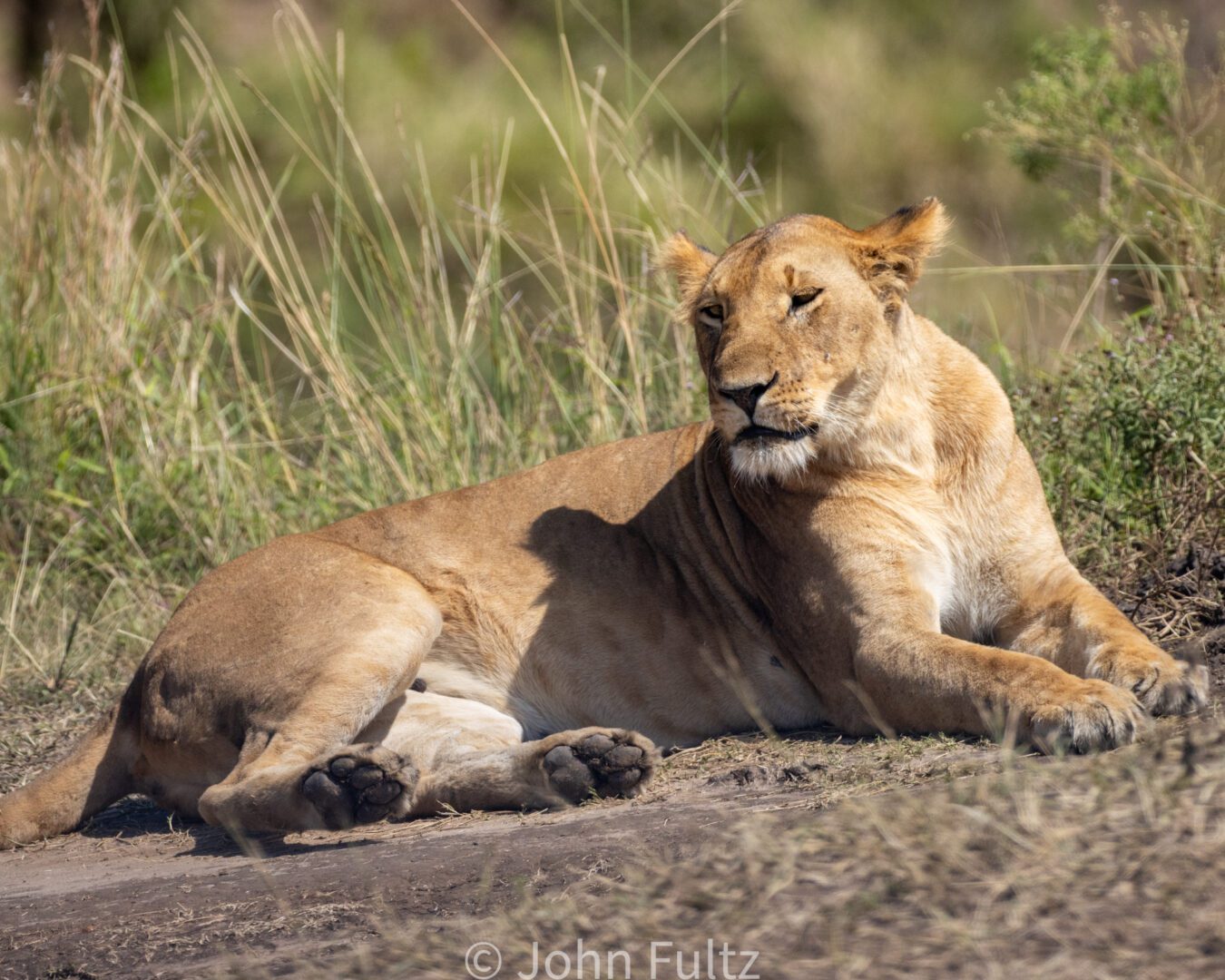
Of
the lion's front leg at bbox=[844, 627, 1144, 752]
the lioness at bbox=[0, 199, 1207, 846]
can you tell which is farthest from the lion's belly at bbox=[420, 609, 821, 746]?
the lion's front leg at bbox=[844, 627, 1144, 752]

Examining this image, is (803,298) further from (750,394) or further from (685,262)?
(685,262)

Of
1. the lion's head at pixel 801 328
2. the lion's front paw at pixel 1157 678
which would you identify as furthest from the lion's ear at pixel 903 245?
the lion's front paw at pixel 1157 678

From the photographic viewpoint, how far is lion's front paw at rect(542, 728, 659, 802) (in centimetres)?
346

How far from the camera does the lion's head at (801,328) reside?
12.2 feet

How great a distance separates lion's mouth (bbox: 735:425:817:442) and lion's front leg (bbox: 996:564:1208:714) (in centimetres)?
71

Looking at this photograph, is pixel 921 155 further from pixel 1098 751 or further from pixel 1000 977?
pixel 1000 977

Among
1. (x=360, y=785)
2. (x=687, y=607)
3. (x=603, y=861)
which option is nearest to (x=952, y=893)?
(x=603, y=861)

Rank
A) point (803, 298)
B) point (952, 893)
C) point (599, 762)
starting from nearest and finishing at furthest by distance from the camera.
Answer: point (952, 893), point (599, 762), point (803, 298)

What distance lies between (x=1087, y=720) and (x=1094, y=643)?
0.51m

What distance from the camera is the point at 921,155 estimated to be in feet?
52.4

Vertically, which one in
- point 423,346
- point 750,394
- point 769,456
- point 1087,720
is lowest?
point 1087,720

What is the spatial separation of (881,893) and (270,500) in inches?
177

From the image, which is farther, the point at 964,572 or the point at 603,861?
the point at 964,572

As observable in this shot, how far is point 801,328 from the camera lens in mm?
3803
